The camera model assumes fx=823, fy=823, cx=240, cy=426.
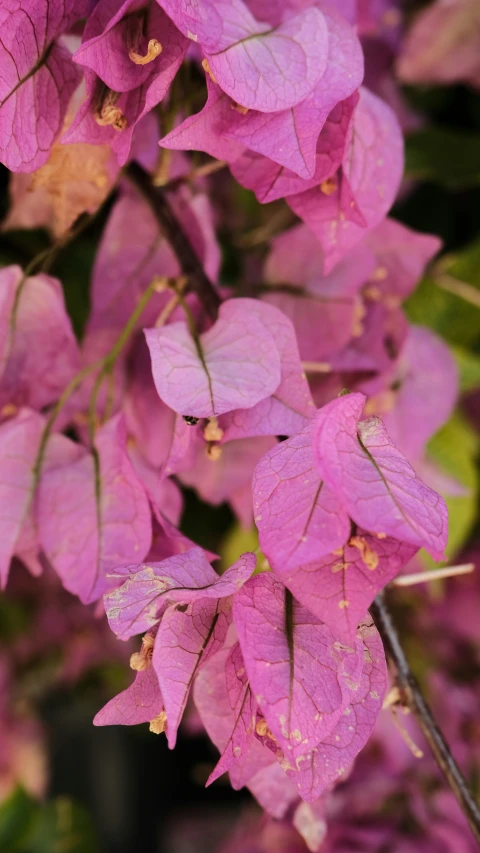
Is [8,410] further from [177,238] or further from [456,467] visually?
[456,467]

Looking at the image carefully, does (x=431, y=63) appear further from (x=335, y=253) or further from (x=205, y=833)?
(x=205, y=833)

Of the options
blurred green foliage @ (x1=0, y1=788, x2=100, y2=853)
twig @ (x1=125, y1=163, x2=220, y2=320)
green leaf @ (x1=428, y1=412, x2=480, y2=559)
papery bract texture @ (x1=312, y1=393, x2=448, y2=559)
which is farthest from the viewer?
blurred green foliage @ (x1=0, y1=788, x2=100, y2=853)

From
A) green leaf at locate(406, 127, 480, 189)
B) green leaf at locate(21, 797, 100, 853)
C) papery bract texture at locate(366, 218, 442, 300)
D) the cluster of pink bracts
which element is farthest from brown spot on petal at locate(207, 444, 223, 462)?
green leaf at locate(21, 797, 100, 853)

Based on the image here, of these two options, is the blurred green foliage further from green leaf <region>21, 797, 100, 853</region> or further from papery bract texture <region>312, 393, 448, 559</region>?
papery bract texture <region>312, 393, 448, 559</region>

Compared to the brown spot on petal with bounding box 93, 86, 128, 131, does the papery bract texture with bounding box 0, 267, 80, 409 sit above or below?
below

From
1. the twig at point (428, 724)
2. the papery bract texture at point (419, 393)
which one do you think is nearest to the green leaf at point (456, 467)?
the papery bract texture at point (419, 393)

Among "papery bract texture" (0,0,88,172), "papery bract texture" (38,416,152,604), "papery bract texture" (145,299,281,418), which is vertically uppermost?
"papery bract texture" (0,0,88,172)

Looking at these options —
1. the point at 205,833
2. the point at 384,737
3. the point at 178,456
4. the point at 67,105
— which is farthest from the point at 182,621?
the point at 205,833
